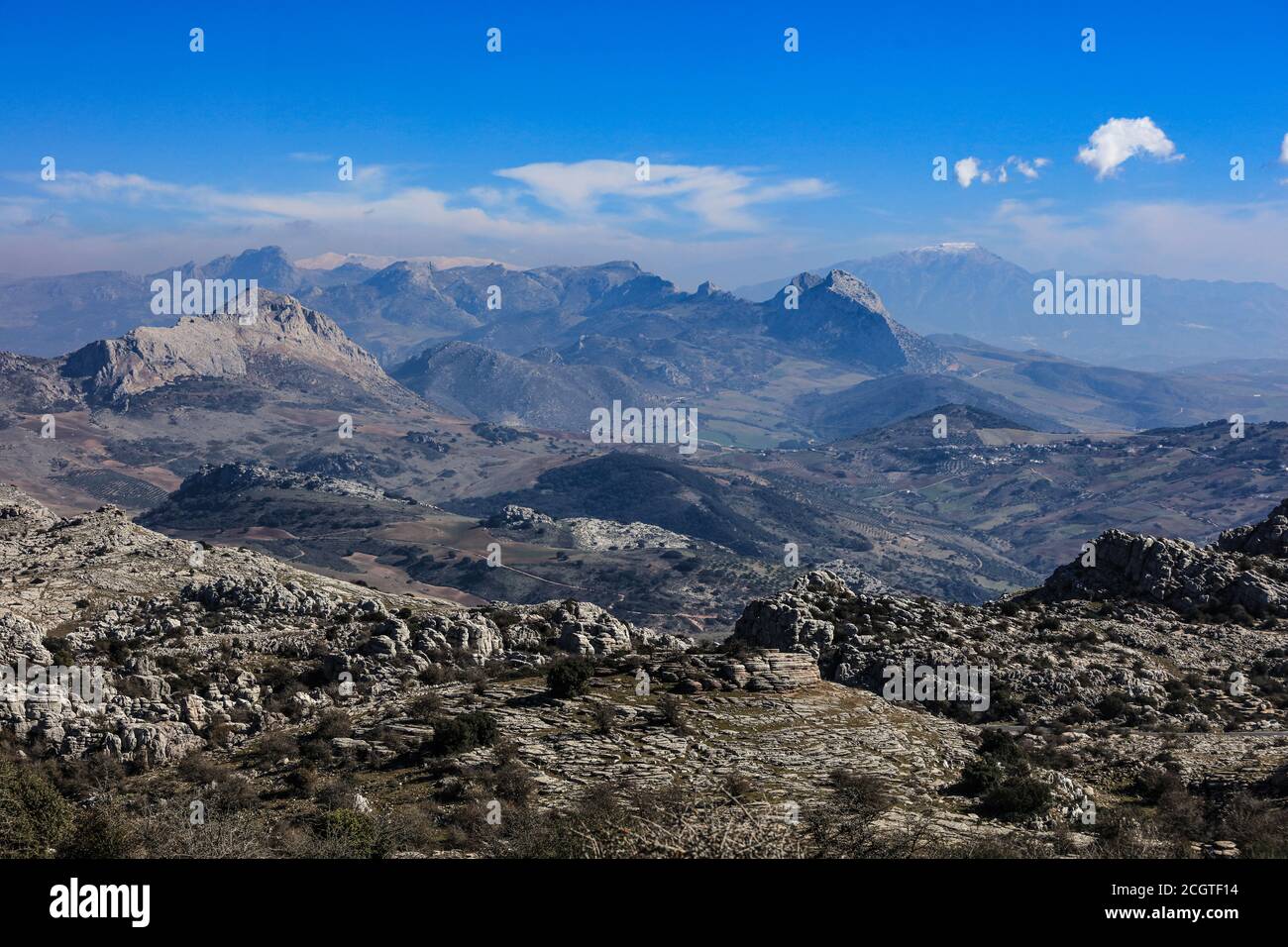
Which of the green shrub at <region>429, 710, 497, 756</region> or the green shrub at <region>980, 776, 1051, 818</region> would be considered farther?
the green shrub at <region>429, 710, 497, 756</region>

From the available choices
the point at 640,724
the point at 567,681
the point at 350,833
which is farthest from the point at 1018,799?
the point at 350,833

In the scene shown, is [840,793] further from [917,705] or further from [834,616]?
[834,616]

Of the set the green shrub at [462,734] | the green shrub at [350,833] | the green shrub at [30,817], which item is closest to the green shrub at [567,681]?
the green shrub at [462,734]

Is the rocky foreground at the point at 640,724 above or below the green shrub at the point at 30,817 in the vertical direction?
below

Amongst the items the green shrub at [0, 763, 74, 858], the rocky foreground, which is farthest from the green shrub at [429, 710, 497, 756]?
the green shrub at [0, 763, 74, 858]

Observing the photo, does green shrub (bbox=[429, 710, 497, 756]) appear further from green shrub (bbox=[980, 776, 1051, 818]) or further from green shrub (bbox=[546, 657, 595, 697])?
green shrub (bbox=[980, 776, 1051, 818])

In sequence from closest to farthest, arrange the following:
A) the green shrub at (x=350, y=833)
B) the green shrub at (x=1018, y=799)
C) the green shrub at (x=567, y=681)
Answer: the green shrub at (x=350, y=833) < the green shrub at (x=1018, y=799) < the green shrub at (x=567, y=681)

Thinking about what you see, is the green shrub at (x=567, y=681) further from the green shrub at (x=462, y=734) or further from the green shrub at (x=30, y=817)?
the green shrub at (x=30, y=817)

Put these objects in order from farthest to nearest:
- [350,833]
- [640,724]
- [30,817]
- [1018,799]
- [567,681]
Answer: [567,681], [640,724], [1018,799], [350,833], [30,817]

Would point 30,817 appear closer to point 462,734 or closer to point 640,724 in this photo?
point 462,734
